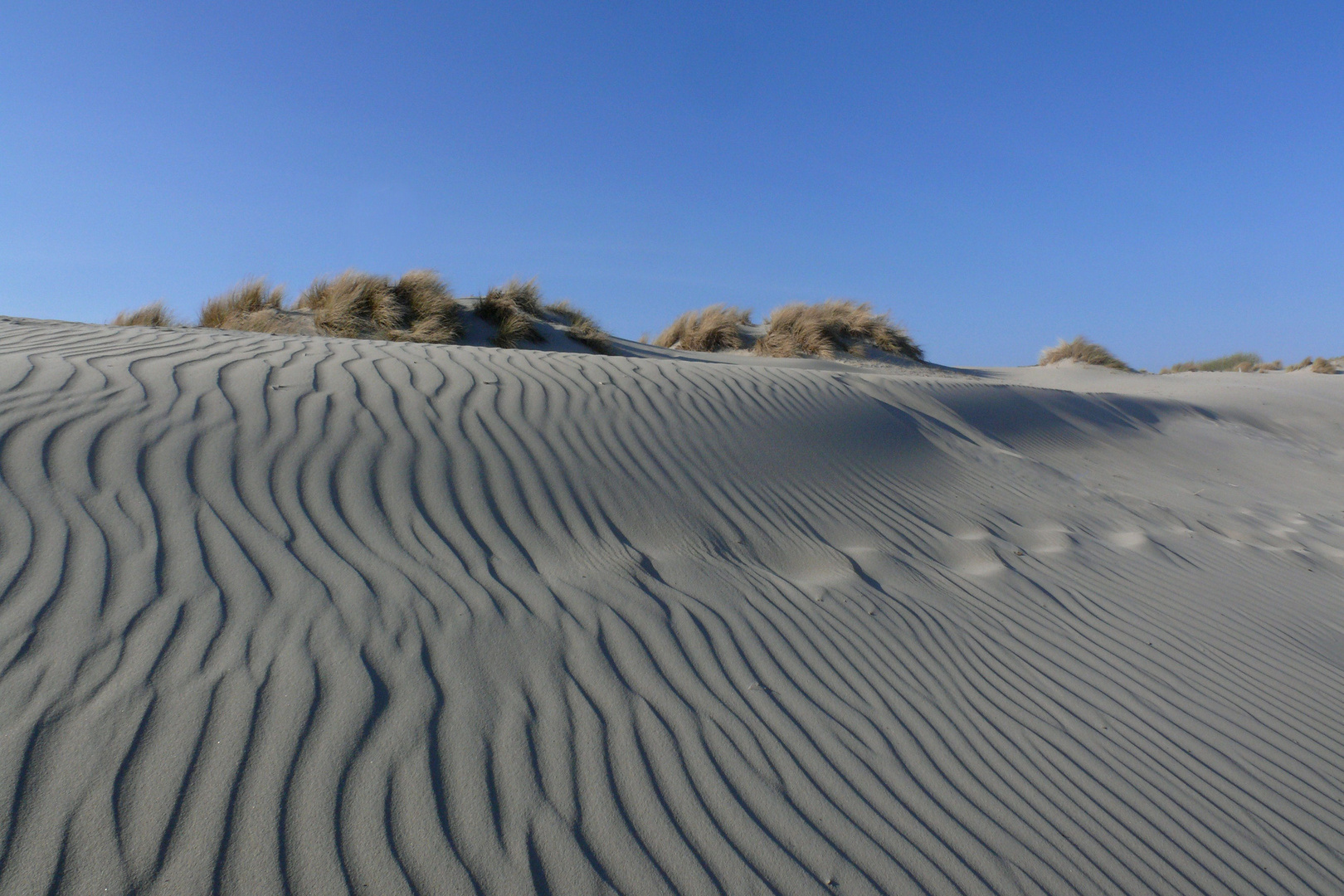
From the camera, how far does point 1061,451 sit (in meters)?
8.59

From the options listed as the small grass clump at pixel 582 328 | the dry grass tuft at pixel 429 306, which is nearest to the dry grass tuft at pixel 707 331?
the small grass clump at pixel 582 328

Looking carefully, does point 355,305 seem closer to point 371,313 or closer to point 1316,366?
point 371,313

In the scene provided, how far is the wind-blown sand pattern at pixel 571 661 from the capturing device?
1940mm

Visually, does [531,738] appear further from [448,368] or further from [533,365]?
[533,365]

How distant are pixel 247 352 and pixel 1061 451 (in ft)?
25.3

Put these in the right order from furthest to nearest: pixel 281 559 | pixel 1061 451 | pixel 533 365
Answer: pixel 1061 451, pixel 533 365, pixel 281 559

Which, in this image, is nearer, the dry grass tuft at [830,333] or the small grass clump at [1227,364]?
the dry grass tuft at [830,333]

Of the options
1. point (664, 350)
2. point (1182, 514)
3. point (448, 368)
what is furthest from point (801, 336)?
point (448, 368)

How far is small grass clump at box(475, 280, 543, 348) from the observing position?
11.6m

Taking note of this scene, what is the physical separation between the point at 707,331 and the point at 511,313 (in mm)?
4400

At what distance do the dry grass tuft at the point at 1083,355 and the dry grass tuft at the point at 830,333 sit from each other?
5022 mm

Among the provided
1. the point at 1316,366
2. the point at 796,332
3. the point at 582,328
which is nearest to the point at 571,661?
the point at 582,328

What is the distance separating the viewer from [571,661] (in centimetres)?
271

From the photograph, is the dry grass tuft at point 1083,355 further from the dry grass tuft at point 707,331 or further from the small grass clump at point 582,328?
the small grass clump at point 582,328
